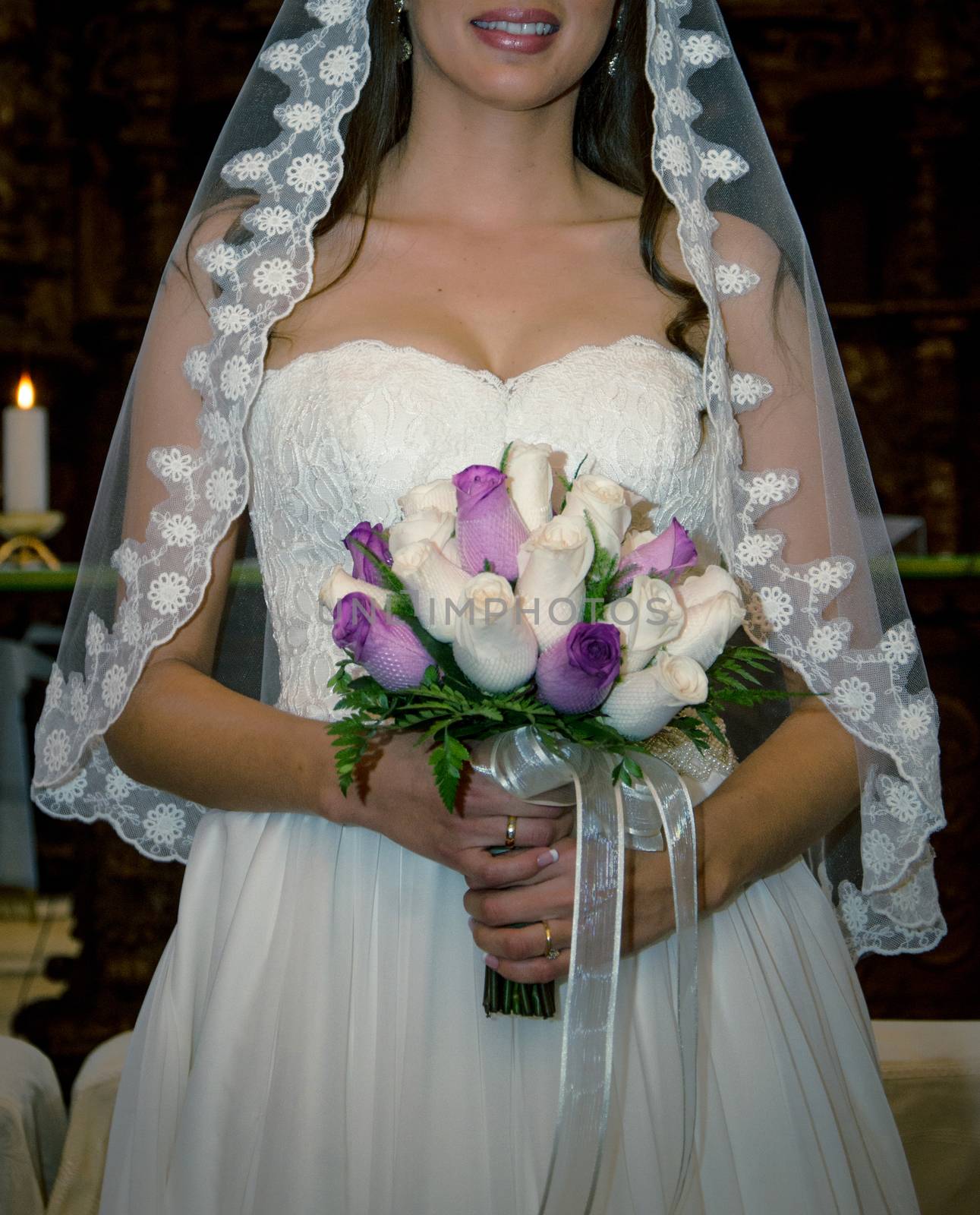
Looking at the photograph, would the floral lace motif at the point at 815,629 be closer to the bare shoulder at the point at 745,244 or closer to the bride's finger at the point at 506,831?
the bare shoulder at the point at 745,244

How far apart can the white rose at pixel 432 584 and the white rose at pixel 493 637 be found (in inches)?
0.5

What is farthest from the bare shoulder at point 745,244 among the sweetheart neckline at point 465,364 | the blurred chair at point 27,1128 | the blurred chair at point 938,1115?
the blurred chair at point 27,1128

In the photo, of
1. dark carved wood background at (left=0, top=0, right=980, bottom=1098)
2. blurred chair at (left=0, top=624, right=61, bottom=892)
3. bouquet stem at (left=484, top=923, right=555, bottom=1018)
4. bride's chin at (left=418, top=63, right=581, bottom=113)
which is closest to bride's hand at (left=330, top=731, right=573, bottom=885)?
bouquet stem at (left=484, top=923, right=555, bottom=1018)

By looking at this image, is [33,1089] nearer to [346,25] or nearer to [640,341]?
[640,341]

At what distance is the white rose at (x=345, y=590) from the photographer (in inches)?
50.0

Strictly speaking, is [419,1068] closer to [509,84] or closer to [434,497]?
[434,497]

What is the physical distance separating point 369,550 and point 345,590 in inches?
1.8

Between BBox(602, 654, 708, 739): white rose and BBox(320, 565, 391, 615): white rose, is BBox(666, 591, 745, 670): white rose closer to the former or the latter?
BBox(602, 654, 708, 739): white rose

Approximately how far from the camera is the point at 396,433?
1.67 meters

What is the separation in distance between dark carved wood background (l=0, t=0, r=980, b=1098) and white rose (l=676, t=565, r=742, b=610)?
9.37 ft

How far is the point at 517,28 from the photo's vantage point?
1.73 m

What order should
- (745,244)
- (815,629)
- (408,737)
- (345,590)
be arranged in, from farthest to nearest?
(745,244) < (815,629) < (408,737) < (345,590)

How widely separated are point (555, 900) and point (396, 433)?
2.00ft

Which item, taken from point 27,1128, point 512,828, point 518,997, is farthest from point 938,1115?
point 27,1128
